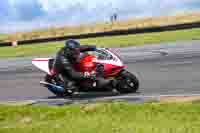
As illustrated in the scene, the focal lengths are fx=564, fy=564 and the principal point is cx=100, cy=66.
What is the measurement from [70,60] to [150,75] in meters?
3.56

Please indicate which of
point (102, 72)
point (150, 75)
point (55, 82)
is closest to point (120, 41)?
point (150, 75)

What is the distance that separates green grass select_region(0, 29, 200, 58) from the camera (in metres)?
30.9

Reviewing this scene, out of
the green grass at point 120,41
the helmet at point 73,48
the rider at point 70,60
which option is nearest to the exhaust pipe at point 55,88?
the rider at point 70,60

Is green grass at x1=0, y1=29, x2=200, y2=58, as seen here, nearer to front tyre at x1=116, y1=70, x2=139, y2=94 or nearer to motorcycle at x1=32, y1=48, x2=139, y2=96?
motorcycle at x1=32, y1=48, x2=139, y2=96

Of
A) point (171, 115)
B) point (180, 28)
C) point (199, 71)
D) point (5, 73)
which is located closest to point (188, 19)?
point (180, 28)

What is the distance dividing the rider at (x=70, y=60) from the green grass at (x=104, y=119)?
194cm

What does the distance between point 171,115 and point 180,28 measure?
23.6m

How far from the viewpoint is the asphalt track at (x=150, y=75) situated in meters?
14.3

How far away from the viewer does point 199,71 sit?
1630cm

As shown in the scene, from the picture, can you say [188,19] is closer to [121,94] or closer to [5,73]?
[5,73]

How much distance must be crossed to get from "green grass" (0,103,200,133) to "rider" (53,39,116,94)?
1.94m

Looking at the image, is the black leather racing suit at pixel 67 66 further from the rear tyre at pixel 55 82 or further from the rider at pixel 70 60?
the rear tyre at pixel 55 82

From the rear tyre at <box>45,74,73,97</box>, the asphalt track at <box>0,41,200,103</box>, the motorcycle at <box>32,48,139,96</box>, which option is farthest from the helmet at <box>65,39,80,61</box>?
the asphalt track at <box>0,41,200,103</box>

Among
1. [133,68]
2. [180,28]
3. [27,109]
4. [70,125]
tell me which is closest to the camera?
[70,125]
